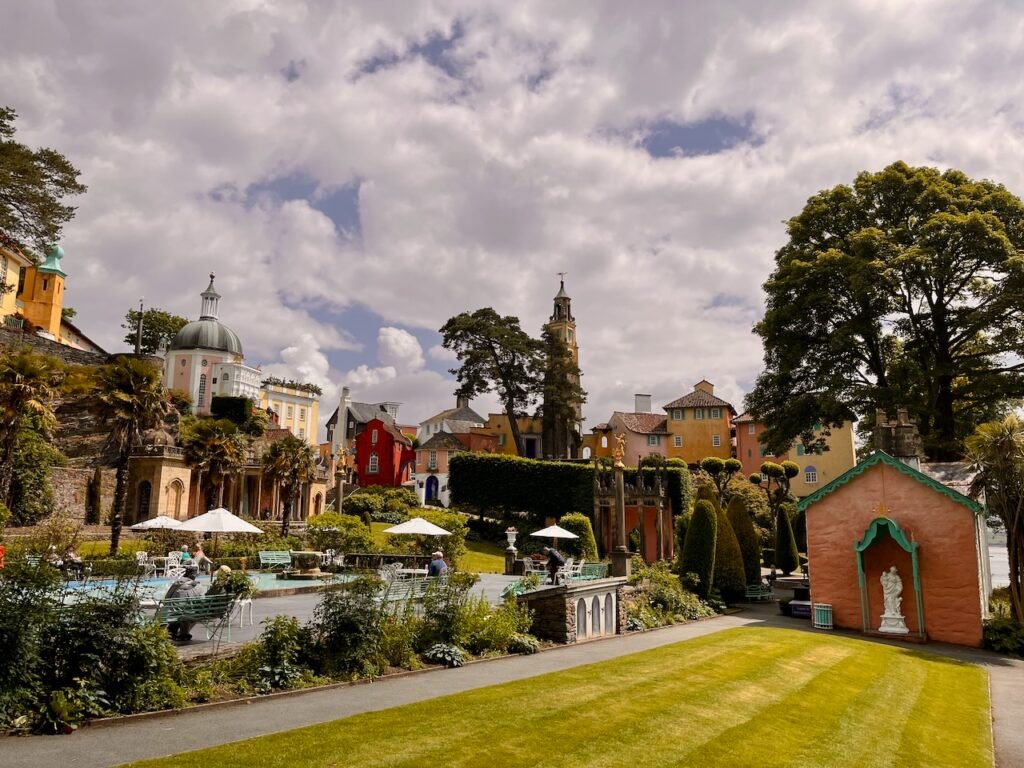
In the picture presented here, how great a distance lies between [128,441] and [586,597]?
20.8 meters

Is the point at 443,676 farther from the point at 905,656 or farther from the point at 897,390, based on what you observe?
the point at 897,390

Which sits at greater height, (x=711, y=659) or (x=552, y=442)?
(x=552, y=442)

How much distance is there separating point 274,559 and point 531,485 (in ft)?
77.9

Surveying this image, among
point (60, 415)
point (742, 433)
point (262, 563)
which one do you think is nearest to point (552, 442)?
point (742, 433)

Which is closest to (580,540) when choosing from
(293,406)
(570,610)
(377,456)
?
(570,610)

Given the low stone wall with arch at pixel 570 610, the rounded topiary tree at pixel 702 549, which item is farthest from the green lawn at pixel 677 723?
the rounded topiary tree at pixel 702 549

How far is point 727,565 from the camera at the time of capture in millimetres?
27078

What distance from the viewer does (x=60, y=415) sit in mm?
47406

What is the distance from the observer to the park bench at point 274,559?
86.0 ft

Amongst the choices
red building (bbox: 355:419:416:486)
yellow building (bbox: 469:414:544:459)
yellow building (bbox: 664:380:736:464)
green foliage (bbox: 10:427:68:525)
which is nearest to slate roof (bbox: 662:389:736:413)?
yellow building (bbox: 664:380:736:464)

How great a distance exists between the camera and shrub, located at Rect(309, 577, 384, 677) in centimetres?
1203

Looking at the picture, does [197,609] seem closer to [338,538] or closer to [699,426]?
[338,538]

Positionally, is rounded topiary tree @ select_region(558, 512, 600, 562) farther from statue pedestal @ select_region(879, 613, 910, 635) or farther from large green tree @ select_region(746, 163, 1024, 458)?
statue pedestal @ select_region(879, 613, 910, 635)

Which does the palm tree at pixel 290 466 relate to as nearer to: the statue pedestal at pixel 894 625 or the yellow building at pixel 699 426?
the statue pedestal at pixel 894 625
